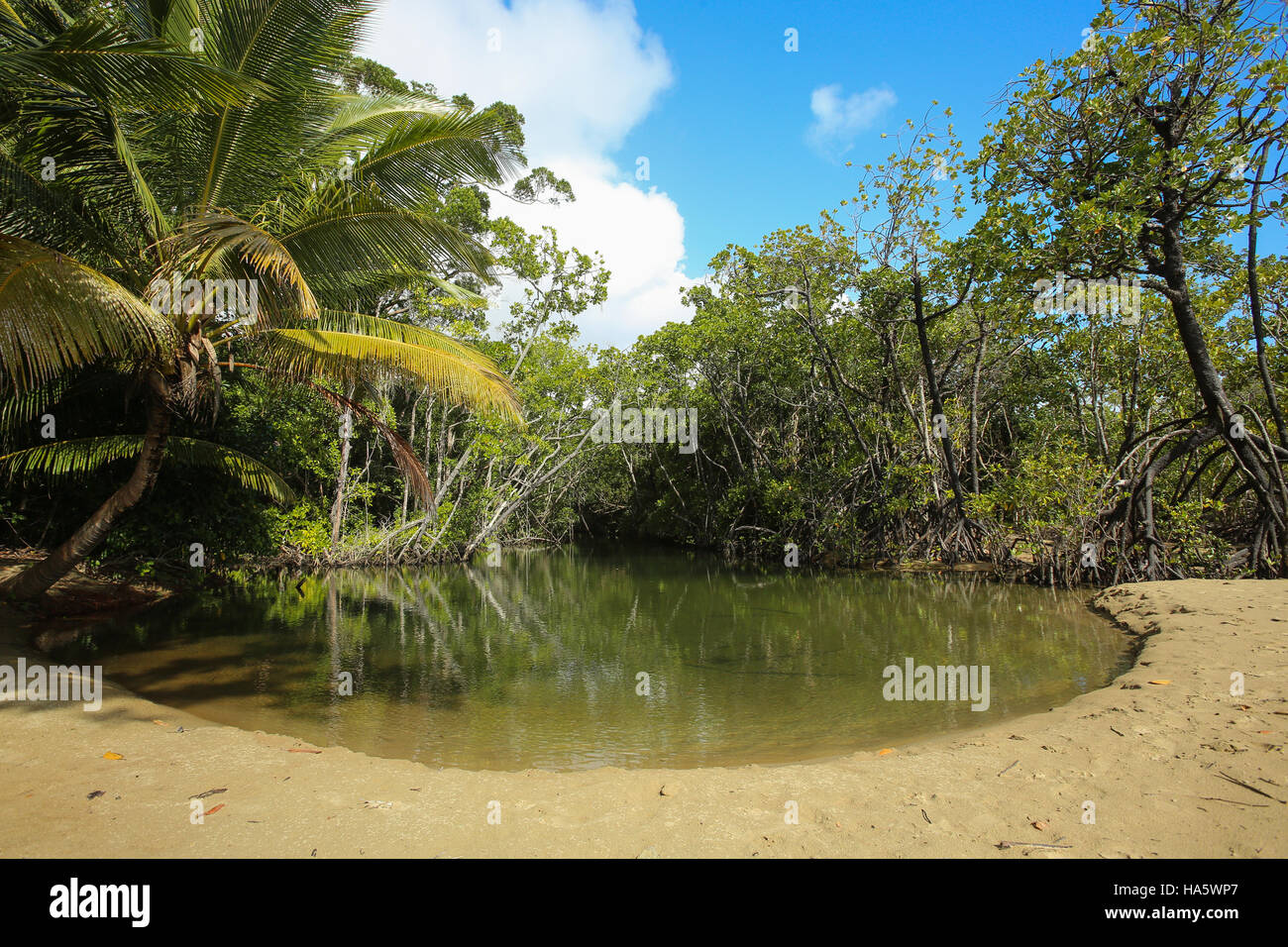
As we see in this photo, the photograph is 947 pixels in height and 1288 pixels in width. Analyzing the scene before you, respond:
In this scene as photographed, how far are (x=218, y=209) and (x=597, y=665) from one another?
6.85 m

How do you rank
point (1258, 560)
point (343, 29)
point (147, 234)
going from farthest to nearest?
point (1258, 560) → point (147, 234) → point (343, 29)

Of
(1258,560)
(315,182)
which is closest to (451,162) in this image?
(315,182)

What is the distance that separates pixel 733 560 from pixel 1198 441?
14440 millimetres

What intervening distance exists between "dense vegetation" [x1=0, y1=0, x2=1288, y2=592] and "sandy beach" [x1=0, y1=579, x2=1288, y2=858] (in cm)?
324

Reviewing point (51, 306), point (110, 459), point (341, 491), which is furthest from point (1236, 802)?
point (341, 491)

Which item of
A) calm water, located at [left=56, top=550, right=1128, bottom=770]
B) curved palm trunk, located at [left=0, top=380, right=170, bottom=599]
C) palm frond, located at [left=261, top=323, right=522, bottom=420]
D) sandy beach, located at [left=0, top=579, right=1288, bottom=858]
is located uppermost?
palm frond, located at [left=261, top=323, right=522, bottom=420]

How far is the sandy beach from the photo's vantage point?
117 inches

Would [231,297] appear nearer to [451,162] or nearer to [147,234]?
[147,234]

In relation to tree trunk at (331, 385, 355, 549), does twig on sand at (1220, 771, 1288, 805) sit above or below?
below

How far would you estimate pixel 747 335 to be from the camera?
2188cm

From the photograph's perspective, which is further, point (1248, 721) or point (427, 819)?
point (1248, 721)

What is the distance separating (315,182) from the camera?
8227 mm

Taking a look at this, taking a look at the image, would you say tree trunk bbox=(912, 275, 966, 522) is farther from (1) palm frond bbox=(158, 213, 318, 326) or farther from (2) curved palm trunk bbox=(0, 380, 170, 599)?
(2) curved palm trunk bbox=(0, 380, 170, 599)

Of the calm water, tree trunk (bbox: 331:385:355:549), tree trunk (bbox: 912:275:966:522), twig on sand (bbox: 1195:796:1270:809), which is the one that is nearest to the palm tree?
the calm water
